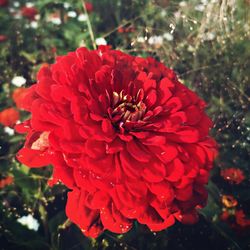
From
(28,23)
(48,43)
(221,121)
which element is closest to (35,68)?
(48,43)

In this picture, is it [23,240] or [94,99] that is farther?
[23,240]

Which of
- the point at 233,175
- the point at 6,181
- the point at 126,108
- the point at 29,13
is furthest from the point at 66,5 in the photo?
the point at 126,108

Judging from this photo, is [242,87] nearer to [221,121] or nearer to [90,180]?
[221,121]

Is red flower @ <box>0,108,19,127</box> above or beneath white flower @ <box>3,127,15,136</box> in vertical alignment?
above

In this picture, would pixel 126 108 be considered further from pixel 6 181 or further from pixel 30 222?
pixel 6 181

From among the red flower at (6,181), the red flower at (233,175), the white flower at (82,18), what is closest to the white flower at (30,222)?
the red flower at (6,181)

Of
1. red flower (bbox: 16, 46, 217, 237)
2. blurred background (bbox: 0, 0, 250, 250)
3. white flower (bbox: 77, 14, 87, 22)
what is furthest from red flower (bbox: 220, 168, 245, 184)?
white flower (bbox: 77, 14, 87, 22)

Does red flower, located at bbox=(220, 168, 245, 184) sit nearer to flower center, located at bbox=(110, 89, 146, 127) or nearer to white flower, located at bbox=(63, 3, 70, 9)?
flower center, located at bbox=(110, 89, 146, 127)
